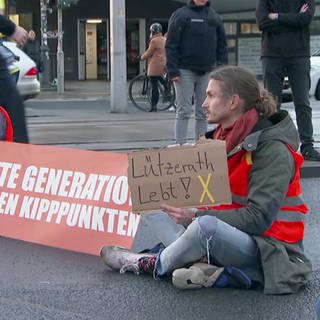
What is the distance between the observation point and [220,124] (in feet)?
13.2

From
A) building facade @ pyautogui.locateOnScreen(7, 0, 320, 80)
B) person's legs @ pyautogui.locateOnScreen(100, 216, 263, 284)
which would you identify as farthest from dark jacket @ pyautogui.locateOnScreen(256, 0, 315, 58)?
building facade @ pyautogui.locateOnScreen(7, 0, 320, 80)

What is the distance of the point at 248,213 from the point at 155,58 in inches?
436

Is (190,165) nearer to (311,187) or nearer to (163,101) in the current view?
(311,187)

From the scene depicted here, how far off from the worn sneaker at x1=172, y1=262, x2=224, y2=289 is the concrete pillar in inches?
410

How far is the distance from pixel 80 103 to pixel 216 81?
13811 mm

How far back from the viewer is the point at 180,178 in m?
3.75

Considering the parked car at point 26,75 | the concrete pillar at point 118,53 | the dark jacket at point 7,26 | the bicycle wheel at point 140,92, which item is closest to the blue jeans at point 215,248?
the dark jacket at point 7,26

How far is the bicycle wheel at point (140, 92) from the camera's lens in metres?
15.6

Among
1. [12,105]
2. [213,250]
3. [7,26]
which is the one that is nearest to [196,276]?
[213,250]

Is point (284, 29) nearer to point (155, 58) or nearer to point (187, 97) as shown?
point (187, 97)

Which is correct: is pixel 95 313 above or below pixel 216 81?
below

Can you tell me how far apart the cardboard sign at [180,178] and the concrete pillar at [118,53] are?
1040 centimetres

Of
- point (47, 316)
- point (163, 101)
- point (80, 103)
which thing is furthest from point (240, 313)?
point (80, 103)

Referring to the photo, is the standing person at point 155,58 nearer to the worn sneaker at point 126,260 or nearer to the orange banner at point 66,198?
the orange banner at point 66,198
